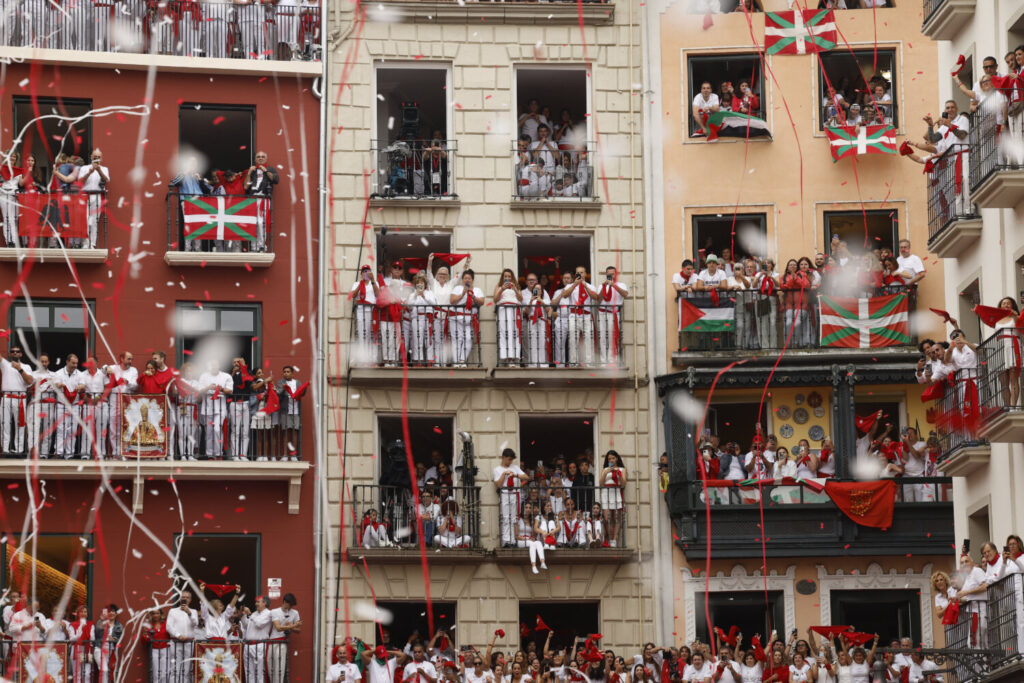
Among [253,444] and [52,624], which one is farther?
[253,444]

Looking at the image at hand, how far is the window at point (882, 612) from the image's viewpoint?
124 feet

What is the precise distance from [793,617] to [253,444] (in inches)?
377

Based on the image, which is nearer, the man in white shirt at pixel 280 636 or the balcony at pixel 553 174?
the man in white shirt at pixel 280 636

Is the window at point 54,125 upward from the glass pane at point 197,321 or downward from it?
upward

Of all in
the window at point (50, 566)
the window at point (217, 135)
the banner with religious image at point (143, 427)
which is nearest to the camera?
the window at point (50, 566)

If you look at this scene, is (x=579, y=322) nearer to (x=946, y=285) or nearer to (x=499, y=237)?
(x=499, y=237)

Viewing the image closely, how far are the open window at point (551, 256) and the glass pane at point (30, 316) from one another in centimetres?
827

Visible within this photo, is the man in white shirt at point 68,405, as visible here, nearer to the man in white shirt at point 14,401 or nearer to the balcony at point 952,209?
the man in white shirt at point 14,401

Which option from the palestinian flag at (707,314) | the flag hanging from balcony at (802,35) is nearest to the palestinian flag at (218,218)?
the palestinian flag at (707,314)

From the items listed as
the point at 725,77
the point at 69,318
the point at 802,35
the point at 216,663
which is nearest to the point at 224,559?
the point at 216,663

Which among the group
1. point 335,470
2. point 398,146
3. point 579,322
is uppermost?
point 398,146

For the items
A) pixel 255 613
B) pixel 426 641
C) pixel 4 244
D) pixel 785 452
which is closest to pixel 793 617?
pixel 785 452

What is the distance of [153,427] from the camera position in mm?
37094

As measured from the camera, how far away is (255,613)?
119 feet
